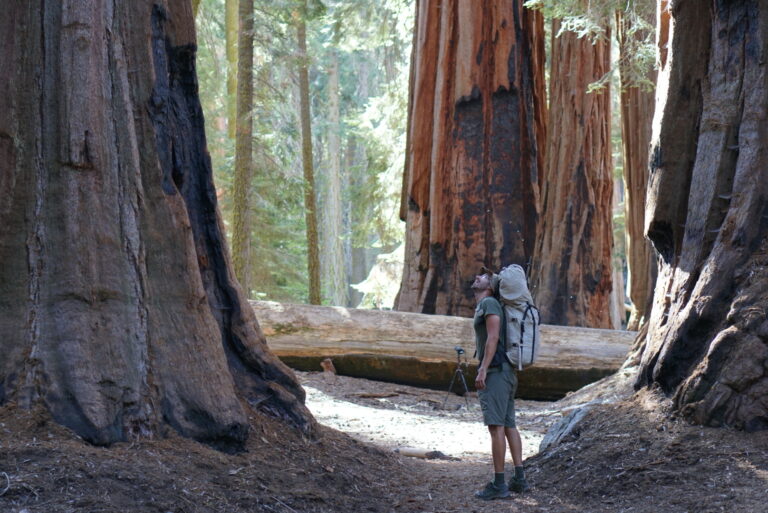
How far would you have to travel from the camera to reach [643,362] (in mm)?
6230

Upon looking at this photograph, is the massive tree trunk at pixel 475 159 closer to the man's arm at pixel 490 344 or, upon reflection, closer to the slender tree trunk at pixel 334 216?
the man's arm at pixel 490 344

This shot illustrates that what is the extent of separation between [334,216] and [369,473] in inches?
1096

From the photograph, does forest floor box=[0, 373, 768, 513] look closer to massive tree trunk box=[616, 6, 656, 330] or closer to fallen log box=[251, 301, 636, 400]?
fallen log box=[251, 301, 636, 400]

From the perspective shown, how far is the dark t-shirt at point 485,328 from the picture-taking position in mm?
5707

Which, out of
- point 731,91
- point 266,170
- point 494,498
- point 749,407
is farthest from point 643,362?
point 266,170

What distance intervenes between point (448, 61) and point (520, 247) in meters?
3.21

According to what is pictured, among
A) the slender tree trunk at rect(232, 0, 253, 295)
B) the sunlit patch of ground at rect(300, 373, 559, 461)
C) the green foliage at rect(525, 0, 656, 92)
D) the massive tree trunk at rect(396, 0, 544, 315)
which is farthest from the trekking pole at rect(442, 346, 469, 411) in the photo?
the slender tree trunk at rect(232, 0, 253, 295)

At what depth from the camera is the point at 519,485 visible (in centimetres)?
564

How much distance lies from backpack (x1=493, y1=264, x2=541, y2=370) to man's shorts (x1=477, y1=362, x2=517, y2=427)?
0.10 meters

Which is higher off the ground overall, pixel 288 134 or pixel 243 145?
pixel 288 134

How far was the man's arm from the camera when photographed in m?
5.63

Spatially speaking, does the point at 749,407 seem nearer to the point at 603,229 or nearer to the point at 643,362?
the point at 643,362

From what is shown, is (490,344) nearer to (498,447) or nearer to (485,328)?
(485,328)

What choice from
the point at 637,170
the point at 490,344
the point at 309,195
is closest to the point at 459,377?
the point at 490,344
